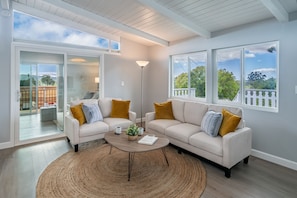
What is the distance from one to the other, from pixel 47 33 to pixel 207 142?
13.5ft

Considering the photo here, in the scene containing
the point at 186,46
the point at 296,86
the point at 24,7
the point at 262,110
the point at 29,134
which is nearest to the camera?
the point at 296,86

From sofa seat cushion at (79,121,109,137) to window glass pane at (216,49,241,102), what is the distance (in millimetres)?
2684

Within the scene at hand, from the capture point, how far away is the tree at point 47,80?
4102 millimetres

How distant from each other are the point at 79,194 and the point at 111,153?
122cm

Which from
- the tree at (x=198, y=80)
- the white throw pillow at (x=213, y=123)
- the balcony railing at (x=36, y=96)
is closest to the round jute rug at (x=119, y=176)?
the white throw pillow at (x=213, y=123)

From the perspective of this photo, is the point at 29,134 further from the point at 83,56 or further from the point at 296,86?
the point at 296,86

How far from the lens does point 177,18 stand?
3344 mm

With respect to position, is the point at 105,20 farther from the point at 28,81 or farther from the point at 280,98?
the point at 280,98

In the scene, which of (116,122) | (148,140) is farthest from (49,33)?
(148,140)

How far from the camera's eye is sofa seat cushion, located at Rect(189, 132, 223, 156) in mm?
2667

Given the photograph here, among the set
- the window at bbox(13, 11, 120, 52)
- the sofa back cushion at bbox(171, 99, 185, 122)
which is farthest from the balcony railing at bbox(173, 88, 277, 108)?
the window at bbox(13, 11, 120, 52)

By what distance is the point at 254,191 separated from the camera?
2254 mm

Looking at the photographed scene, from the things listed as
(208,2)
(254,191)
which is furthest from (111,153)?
(208,2)

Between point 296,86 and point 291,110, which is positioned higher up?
point 296,86
